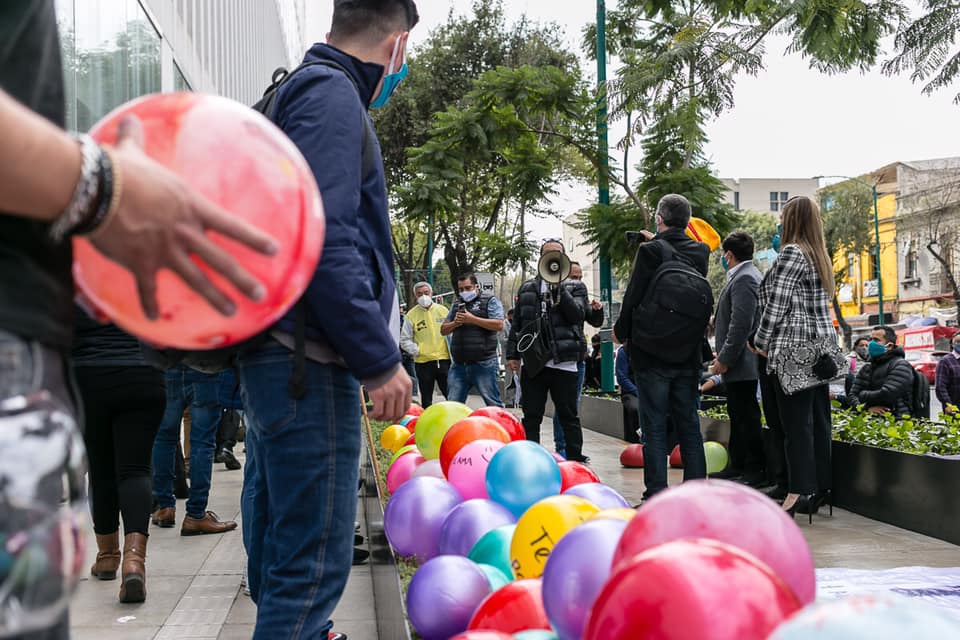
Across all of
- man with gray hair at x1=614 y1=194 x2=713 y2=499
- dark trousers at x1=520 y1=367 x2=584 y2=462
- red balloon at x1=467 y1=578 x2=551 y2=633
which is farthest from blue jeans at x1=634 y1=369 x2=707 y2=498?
red balloon at x1=467 y1=578 x2=551 y2=633

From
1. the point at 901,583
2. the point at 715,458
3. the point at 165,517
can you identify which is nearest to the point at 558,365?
the point at 715,458

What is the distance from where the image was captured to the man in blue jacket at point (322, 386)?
229 centimetres

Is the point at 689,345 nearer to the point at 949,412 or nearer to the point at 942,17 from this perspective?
the point at 949,412

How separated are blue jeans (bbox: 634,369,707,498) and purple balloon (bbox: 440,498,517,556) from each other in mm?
2333

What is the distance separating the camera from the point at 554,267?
843 cm

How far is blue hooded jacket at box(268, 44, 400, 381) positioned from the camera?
2277mm

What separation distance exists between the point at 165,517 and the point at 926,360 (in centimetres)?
2693

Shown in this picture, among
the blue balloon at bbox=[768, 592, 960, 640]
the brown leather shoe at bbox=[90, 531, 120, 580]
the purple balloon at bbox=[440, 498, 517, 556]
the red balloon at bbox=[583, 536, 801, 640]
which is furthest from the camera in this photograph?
the brown leather shoe at bbox=[90, 531, 120, 580]

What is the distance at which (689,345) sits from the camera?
6.21m

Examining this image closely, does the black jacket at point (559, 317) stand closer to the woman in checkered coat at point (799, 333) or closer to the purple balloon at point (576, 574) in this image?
the woman in checkered coat at point (799, 333)

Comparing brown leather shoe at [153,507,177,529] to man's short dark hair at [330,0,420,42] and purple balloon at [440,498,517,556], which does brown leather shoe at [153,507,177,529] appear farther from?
man's short dark hair at [330,0,420,42]

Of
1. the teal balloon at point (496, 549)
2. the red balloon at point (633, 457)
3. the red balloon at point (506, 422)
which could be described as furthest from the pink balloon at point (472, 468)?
the red balloon at point (633, 457)

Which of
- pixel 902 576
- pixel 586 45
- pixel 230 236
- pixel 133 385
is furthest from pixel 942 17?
pixel 230 236

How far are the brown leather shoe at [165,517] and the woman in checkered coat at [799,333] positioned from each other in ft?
13.4
